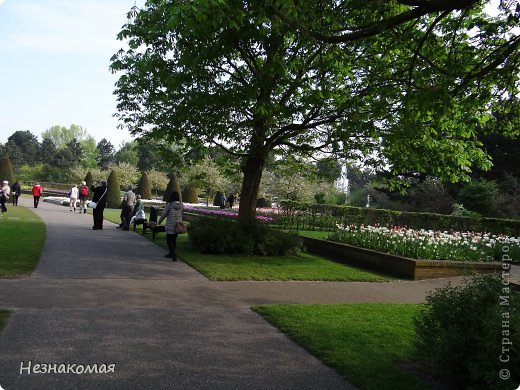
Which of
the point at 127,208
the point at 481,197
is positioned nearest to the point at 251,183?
the point at 127,208

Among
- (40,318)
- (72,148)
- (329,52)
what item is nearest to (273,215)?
(329,52)

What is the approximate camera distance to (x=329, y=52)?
8.30 m

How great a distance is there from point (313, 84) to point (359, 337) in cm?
778

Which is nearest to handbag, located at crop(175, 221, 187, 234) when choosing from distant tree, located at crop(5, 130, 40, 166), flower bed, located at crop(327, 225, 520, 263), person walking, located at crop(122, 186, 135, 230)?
flower bed, located at crop(327, 225, 520, 263)

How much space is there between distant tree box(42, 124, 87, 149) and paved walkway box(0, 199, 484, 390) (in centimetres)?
9642

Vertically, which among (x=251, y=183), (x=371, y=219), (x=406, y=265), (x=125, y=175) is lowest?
(x=406, y=265)

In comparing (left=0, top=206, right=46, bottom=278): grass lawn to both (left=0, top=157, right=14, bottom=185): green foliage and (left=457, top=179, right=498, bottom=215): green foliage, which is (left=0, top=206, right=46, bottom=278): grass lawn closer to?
(left=0, top=157, right=14, bottom=185): green foliage

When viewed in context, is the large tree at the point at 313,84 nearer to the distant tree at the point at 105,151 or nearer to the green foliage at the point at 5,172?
the green foliage at the point at 5,172

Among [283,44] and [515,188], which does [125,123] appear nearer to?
[283,44]

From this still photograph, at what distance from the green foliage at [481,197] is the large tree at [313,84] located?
17.6 m

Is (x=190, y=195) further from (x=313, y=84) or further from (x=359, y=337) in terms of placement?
(x=359, y=337)

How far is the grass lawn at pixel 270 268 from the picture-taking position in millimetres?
9284

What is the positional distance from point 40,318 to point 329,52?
6492mm

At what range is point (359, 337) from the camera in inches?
209
